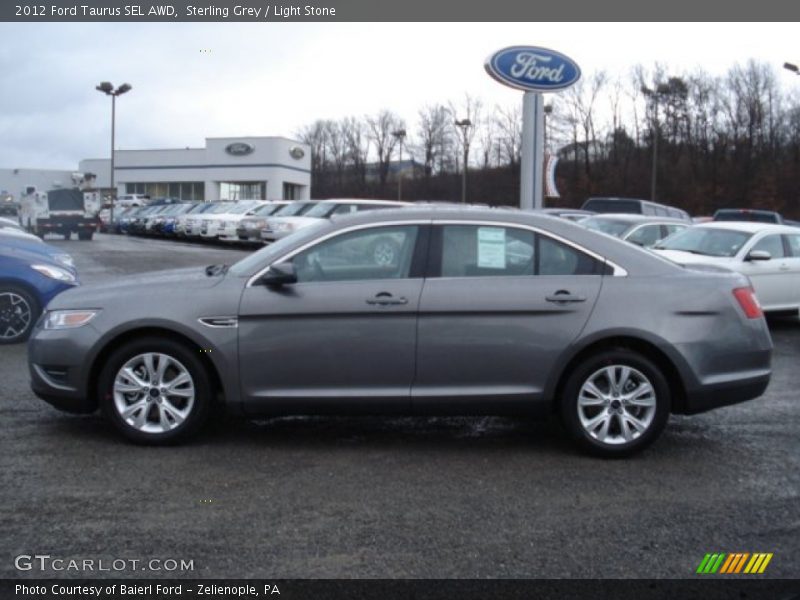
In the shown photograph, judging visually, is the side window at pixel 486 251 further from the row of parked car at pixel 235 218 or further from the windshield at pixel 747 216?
the windshield at pixel 747 216

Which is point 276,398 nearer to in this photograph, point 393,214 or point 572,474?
point 393,214

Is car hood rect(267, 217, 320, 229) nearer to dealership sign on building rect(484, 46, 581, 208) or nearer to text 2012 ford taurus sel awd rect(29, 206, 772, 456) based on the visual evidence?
dealership sign on building rect(484, 46, 581, 208)

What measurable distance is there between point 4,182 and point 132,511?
236 ft

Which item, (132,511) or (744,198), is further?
(744,198)

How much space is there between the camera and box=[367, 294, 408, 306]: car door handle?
5.58 m

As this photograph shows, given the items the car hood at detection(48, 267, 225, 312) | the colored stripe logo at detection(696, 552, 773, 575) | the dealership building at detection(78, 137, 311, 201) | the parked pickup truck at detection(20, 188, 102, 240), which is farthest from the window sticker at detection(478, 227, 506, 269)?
the dealership building at detection(78, 137, 311, 201)

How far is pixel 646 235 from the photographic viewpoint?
1634 cm

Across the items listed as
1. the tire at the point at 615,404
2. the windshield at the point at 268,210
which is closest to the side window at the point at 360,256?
the tire at the point at 615,404

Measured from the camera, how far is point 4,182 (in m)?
69.3

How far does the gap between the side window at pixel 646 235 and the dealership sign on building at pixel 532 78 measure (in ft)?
8.67

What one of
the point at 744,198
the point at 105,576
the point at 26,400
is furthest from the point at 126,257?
the point at 744,198
